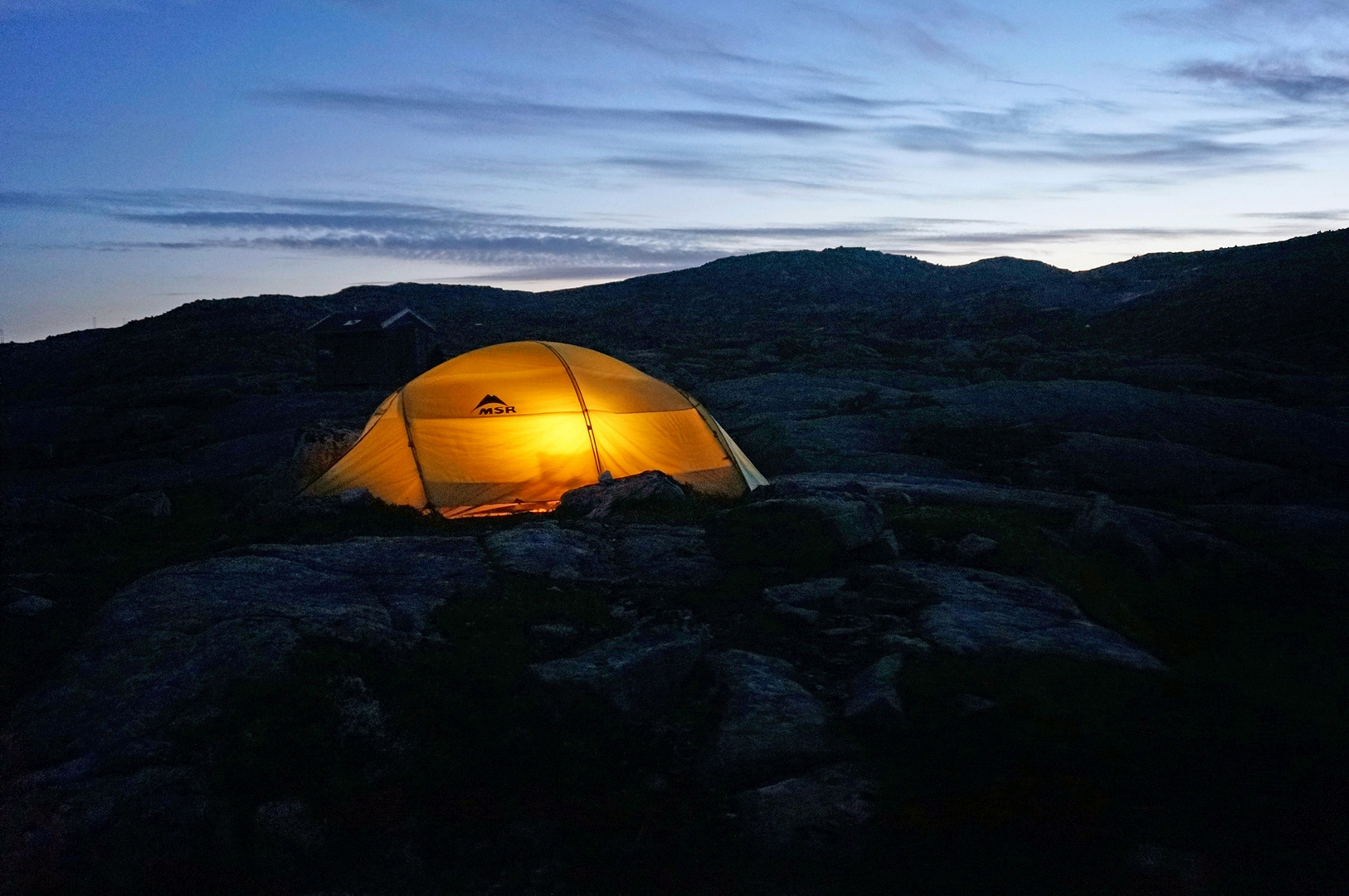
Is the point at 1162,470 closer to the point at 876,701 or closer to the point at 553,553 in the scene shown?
the point at 553,553

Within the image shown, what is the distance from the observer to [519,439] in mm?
15789

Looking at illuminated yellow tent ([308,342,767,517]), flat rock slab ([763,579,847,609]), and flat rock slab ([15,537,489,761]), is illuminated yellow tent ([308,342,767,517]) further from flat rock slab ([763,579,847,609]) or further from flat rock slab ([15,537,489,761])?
flat rock slab ([763,579,847,609])

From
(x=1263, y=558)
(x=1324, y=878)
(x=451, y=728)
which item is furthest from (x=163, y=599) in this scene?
(x=1263, y=558)

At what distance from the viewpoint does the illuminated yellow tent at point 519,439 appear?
15.4m

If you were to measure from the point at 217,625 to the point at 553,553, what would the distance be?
157 inches

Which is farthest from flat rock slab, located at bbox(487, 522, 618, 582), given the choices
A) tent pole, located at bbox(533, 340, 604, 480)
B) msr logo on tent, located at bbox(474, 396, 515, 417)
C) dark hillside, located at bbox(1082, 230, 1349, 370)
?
dark hillside, located at bbox(1082, 230, 1349, 370)

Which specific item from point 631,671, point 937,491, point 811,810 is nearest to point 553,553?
point 631,671

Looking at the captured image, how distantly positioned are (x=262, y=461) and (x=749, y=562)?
662 inches

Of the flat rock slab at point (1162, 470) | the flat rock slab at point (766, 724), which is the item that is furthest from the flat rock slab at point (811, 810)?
the flat rock slab at point (1162, 470)

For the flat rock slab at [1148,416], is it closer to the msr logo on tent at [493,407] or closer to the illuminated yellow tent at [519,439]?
the illuminated yellow tent at [519,439]

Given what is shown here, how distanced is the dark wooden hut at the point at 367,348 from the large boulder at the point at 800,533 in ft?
107

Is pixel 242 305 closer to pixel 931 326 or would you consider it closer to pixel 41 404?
pixel 41 404

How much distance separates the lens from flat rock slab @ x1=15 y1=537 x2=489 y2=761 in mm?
7117

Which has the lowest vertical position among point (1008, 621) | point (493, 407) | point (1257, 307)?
point (1008, 621)
